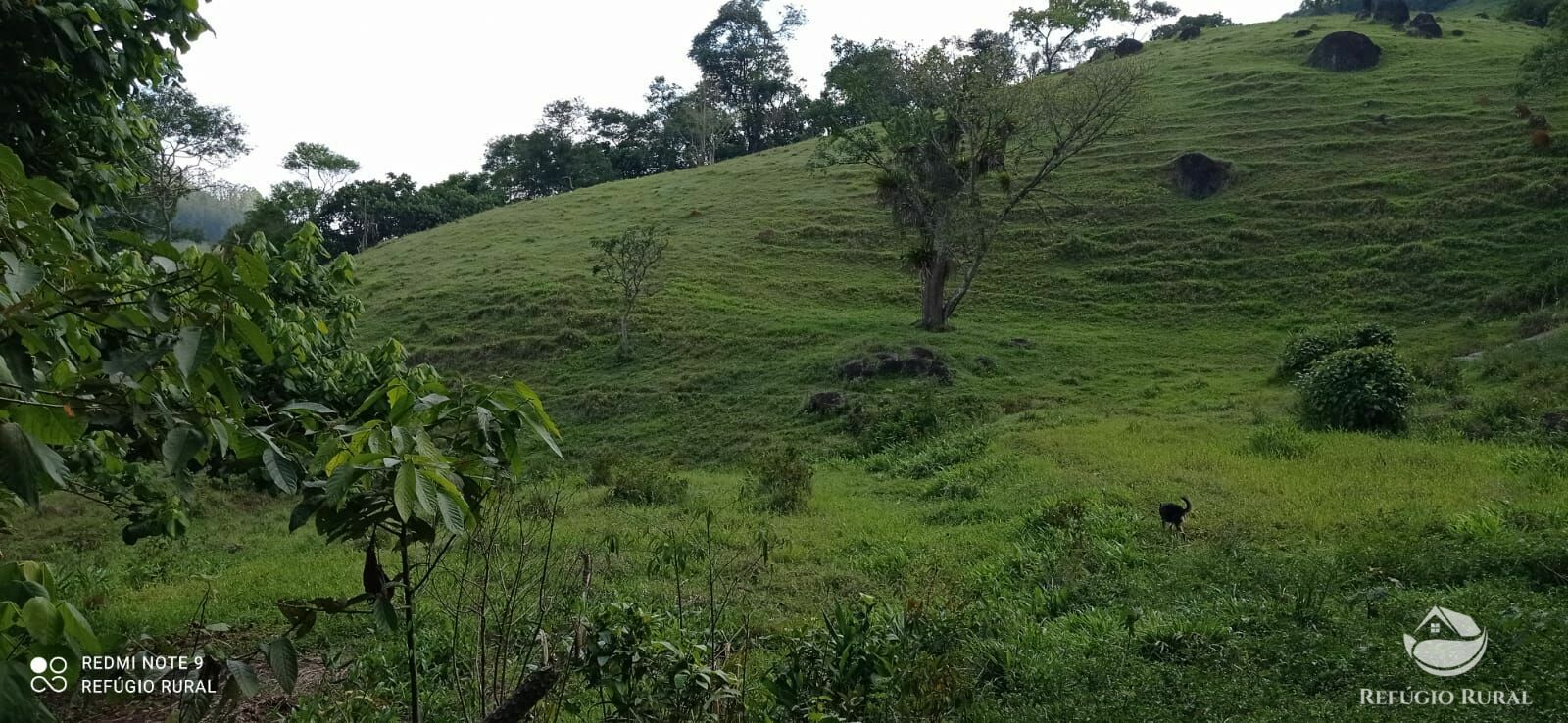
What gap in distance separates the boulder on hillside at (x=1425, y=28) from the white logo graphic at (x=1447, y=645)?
55.7 meters

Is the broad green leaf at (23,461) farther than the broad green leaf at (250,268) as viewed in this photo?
No

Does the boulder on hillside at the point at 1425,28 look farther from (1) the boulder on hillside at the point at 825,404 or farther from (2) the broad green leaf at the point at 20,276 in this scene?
(2) the broad green leaf at the point at 20,276

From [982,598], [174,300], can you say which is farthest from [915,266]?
[174,300]

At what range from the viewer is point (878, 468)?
1528 cm

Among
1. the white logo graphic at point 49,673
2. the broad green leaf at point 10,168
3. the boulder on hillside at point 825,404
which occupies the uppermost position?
the broad green leaf at point 10,168

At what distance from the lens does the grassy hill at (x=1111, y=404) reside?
216 inches

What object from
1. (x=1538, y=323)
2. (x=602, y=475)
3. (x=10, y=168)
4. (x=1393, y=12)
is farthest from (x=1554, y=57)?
(x=10, y=168)

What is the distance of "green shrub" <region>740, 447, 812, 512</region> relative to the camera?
11.5 meters

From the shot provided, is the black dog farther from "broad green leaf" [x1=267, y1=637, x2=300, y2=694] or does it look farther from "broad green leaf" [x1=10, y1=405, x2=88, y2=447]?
"broad green leaf" [x1=10, y1=405, x2=88, y2=447]

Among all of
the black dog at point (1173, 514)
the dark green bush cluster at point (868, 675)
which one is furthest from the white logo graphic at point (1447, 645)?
the black dog at point (1173, 514)

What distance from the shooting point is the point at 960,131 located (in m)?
25.2

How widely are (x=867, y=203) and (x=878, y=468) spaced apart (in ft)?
78.2

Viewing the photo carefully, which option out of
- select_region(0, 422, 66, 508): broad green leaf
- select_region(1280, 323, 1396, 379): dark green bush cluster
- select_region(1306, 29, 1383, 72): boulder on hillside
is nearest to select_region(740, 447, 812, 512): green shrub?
select_region(0, 422, 66, 508): broad green leaf

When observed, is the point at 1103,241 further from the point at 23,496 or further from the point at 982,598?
the point at 23,496
